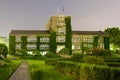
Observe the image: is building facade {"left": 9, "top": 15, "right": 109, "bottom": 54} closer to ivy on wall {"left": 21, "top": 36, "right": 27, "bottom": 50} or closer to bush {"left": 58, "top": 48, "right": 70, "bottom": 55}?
ivy on wall {"left": 21, "top": 36, "right": 27, "bottom": 50}

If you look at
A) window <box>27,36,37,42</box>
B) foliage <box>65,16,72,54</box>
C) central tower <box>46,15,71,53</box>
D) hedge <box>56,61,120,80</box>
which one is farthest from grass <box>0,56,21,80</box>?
window <box>27,36,37,42</box>

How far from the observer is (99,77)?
2178 centimetres

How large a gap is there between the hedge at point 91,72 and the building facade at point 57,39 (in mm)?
83340

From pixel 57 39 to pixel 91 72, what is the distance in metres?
96.7

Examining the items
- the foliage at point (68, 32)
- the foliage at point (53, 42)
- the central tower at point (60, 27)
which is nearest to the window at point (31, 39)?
the foliage at point (53, 42)

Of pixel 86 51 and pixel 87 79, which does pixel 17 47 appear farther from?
pixel 87 79

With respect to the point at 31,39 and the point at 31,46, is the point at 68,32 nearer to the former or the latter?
the point at 31,39

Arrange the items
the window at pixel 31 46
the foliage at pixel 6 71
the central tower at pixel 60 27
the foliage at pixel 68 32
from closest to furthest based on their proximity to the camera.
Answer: the foliage at pixel 6 71 → the foliage at pixel 68 32 → the window at pixel 31 46 → the central tower at pixel 60 27

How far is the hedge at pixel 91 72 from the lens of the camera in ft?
63.7

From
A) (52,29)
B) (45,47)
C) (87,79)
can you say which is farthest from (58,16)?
(87,79)

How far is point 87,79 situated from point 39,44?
95.6 metres

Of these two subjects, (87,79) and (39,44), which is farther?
(39,44)

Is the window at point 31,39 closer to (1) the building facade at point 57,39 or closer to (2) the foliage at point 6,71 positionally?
(1) the building facade at point 57,39

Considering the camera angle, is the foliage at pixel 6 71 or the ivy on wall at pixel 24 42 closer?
the foliage at pixel 6 71
